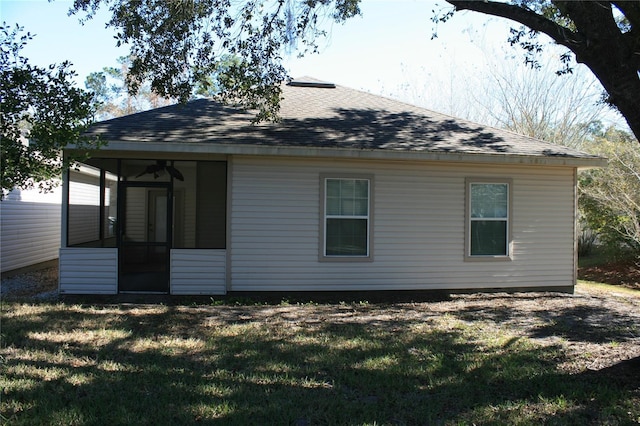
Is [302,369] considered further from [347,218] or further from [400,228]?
[400,228]

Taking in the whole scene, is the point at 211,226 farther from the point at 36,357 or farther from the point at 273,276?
the point at 36,357

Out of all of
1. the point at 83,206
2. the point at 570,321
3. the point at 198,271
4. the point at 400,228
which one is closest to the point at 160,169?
the point at 198,271

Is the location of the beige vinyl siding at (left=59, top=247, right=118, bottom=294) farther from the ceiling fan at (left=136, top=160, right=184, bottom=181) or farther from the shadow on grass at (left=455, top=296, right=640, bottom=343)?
the shadow on grass at (left=455, top=296, right=640, bottom=343)

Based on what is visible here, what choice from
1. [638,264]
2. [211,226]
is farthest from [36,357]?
[638,264]

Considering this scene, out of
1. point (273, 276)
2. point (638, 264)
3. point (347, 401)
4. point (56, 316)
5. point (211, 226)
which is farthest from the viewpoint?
point (638, 264)

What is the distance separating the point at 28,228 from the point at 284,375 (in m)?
11.9

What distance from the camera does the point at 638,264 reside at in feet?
53.2

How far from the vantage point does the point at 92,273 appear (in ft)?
32.0

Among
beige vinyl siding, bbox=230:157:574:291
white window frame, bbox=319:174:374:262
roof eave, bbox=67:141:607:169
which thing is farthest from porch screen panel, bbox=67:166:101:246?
white window frame, bbox=319:174:374:262

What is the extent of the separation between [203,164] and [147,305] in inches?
120

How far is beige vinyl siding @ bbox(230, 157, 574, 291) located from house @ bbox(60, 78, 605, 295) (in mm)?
21

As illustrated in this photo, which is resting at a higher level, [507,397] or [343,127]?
[343,127]

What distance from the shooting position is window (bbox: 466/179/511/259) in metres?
10.6

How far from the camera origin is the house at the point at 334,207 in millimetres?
9734
